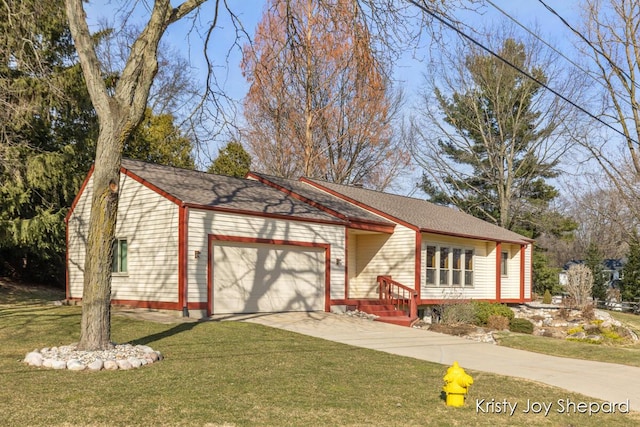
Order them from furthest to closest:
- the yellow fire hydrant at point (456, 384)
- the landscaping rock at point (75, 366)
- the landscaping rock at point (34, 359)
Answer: the landscaping rock at point (34, 359) < the landscaping rock at point (75, 366) < the yellow fire hydrant at point (456, 384)

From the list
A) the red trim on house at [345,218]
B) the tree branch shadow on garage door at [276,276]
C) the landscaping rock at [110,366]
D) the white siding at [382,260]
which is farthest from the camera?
the white siding at [382,260]

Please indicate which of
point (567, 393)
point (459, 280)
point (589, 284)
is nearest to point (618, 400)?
point (567, 393)

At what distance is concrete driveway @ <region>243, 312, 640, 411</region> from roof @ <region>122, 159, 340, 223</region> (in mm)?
3065

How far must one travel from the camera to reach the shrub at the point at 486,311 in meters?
21.8

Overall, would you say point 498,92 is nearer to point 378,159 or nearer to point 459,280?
point 378,159

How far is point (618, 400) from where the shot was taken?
909 centimetres

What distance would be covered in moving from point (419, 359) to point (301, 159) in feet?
78.2

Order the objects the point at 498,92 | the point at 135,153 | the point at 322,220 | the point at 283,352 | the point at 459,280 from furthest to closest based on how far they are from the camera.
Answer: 1. the point at 498,92
2. the point at 135,153
3. the point at 459,280
4. the point at 322,220
5. the point at 283,352

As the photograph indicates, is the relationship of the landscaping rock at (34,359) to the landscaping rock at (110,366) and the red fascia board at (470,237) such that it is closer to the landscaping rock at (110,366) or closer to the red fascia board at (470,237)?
the landscaping rock at (110,366)

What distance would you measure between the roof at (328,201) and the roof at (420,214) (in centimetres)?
31

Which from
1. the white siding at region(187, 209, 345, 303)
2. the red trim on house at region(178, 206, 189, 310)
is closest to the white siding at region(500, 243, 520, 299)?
the white siding at region(187, 209, 345, 303)

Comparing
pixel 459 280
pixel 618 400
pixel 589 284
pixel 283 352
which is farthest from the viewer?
pixel 589 284

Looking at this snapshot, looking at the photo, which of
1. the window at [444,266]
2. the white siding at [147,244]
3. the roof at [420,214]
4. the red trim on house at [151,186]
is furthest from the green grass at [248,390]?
the window at [444,266]

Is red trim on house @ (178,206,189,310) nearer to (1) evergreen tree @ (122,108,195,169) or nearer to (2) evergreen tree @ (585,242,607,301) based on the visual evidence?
(1) evergreen tree @ (122,108,195,169)
